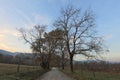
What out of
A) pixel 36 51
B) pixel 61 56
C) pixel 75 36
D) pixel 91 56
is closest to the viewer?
pixel 91 56

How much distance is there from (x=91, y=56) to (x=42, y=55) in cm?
2608

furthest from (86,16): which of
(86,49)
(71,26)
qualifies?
(86,49)

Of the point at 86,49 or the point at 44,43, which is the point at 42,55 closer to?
the point at 44,43

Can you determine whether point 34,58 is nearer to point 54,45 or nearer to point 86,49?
point 54,45

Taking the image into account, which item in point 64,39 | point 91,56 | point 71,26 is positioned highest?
point 71,26

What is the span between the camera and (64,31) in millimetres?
34875

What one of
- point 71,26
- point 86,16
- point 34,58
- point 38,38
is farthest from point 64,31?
point 34,58

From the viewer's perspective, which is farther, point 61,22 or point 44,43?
point 44,43

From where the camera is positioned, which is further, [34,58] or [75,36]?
[34,58]

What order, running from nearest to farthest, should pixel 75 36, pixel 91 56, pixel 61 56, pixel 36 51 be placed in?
pixel 91 56, pixel 75 36, pixel 36 51, pixel 61 56

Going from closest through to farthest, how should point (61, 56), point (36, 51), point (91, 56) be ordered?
point (91, 56) < point (36, 51) < point (61, 56)

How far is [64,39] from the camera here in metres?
35.7

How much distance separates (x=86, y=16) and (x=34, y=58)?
2888cm

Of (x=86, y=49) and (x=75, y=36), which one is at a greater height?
(x=75, y=36)
